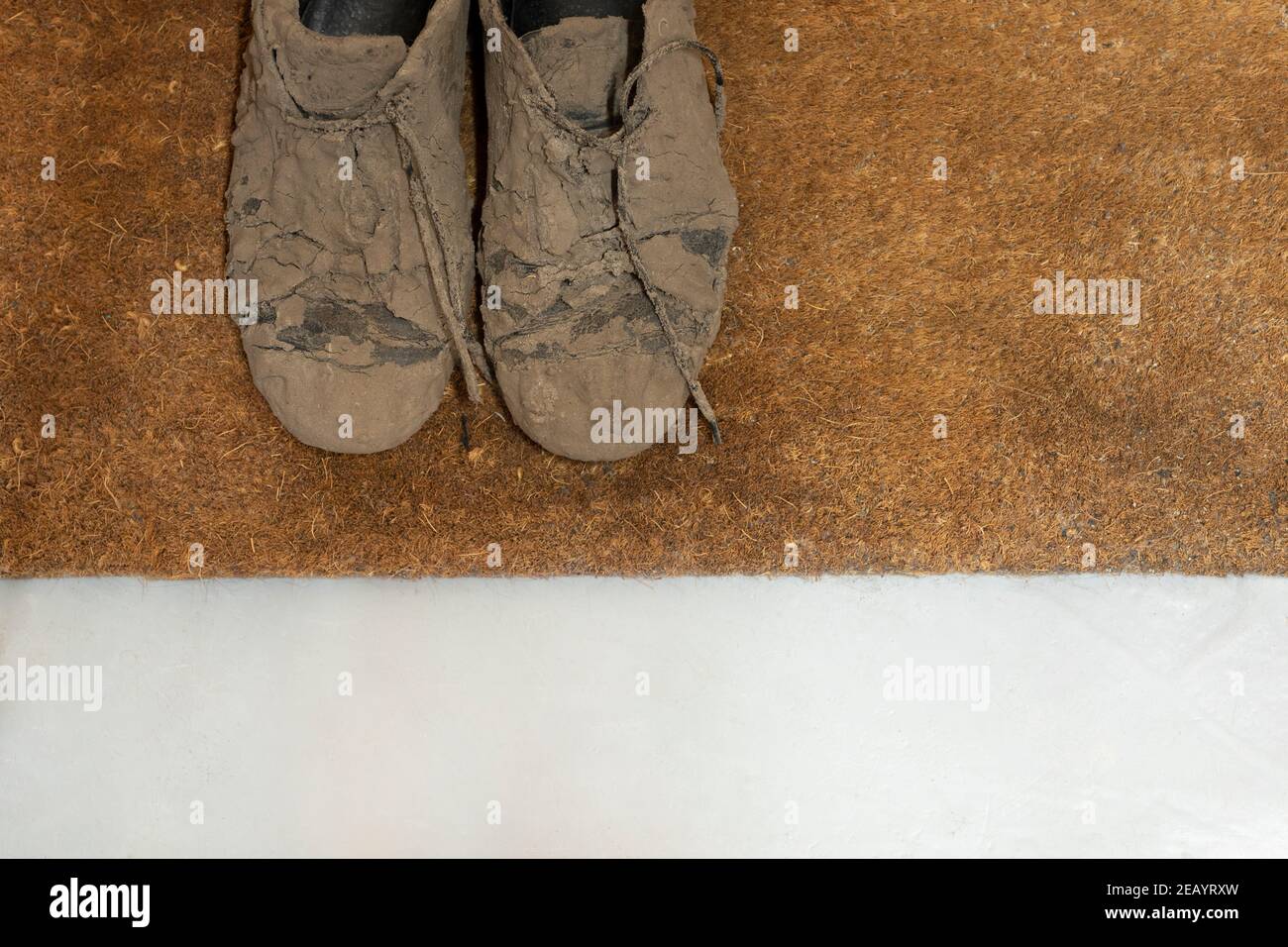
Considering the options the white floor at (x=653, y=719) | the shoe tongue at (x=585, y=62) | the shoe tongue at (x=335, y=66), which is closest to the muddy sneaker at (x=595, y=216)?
the shoe tongue at (x=585, y=62)

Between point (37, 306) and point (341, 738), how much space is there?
0.66 meters

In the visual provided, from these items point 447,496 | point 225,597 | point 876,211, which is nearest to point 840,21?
point 876,211

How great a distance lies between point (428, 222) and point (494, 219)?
8 cm

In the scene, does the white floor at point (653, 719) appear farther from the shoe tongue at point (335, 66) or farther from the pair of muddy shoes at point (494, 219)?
the shoe tongue at point (335, 66)

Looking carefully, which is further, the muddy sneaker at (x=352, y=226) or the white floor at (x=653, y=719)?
the white floor at (x=653, y=719)

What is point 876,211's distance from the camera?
4.25 feet

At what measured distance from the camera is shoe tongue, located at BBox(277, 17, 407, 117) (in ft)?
3.48

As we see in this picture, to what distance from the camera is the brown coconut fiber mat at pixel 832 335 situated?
1.22 meters

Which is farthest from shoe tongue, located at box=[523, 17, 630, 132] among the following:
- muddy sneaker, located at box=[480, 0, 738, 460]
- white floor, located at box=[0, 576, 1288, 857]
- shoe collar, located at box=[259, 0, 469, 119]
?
white floor, located at box=[0, 576, 1288, 857]

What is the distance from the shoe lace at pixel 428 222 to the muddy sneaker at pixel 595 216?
36 millimetres

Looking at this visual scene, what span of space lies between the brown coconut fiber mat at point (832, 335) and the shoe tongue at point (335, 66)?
27cm

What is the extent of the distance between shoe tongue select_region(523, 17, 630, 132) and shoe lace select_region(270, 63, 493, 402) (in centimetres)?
16

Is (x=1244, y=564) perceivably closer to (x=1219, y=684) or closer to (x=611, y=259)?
(x=1219, y=684)

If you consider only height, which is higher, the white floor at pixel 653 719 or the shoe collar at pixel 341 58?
the shoe collar at pixel 341 58
